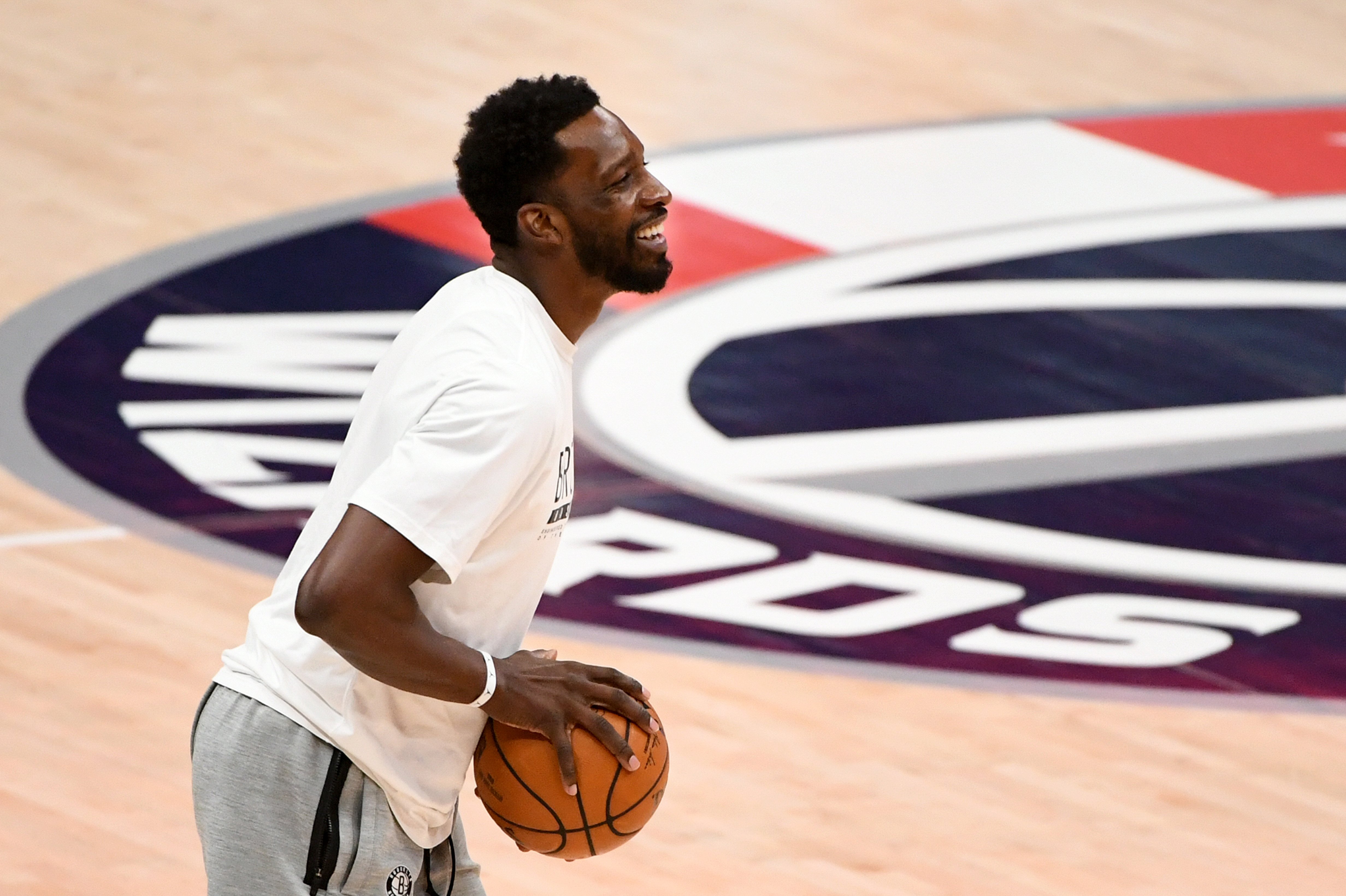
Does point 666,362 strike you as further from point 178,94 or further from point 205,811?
point 205,811

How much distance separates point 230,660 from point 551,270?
0.65 meters

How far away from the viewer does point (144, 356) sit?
748cm

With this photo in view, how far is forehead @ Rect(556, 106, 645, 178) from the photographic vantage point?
2.73 m

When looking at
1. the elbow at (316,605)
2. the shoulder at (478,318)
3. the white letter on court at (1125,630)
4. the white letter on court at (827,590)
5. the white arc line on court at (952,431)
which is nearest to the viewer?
the elbow at (316,605)

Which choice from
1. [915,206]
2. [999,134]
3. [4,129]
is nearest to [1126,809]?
[915,206]

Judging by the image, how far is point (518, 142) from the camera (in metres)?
2.72

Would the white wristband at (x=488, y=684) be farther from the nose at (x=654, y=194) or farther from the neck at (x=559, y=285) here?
the nose at (x=654, y=194)

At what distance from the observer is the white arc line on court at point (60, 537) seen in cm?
608

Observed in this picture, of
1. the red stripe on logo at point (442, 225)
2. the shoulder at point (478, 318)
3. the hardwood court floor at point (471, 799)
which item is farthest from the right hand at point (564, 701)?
the red stripe on logo at point (442, 225)

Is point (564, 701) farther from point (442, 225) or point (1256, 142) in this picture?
point (1256, 142)

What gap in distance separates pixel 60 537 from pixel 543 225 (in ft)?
12.4

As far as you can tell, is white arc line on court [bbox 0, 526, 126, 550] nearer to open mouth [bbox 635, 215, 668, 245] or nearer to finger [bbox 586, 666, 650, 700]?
finger [bbox 586, 666, 650, 700]

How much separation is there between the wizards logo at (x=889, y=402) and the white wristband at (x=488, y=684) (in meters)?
3.01

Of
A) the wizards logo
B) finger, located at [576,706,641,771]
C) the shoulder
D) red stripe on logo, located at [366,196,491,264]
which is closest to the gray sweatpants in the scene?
finger, located at [576,706,641,771]
